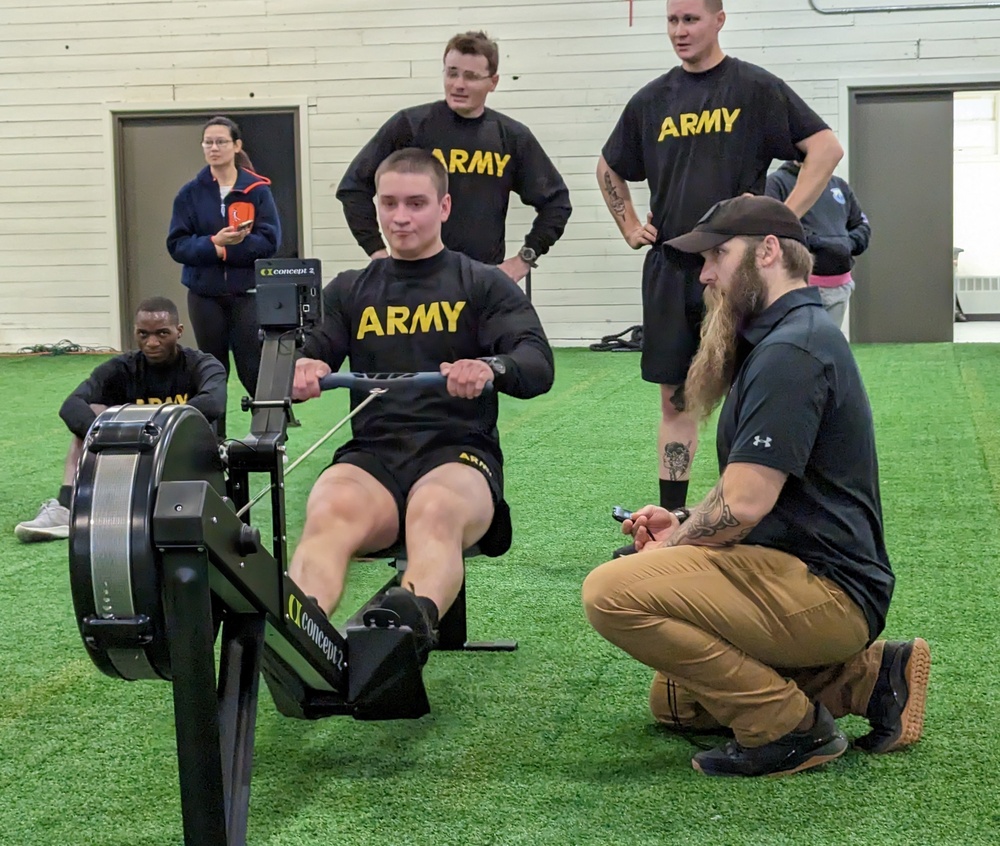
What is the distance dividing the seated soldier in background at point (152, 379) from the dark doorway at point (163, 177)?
7078 millimetres

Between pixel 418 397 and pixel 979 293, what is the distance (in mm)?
14130

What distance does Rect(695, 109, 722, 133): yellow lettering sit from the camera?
398 centimetres

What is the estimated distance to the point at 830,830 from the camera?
2.17 meters

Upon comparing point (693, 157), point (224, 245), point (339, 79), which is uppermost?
point (339, 79)

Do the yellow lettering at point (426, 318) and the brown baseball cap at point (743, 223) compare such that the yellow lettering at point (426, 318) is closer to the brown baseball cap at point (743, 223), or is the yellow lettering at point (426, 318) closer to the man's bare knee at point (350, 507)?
the man's bare knee at point (350, 507)

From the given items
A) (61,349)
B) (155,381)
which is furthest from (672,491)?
(61,349)

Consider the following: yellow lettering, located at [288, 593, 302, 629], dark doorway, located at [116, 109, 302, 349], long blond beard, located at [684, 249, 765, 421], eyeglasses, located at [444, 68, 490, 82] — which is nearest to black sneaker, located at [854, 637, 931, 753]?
long blond beard, located at [684, 249, 765, 421]

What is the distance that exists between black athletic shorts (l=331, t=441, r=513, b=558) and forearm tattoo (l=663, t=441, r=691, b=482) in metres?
1.17

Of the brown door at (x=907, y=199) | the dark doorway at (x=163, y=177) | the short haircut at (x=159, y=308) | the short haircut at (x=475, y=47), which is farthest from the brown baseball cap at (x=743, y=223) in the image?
the dark doorway at (x=163, y=177)

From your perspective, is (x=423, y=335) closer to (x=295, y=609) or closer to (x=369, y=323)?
(x=369, y=323)

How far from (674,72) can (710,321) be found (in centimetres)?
178

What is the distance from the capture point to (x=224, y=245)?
19.5ft

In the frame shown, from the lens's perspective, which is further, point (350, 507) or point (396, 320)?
point (396, 320)

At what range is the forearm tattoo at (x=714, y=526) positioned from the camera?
7.70 ft
